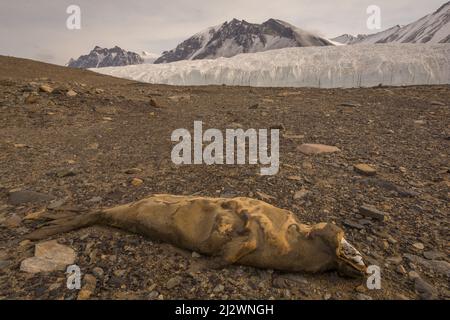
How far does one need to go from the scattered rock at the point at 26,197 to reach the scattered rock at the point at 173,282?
8.03ft

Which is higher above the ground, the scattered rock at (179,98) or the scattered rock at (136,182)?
the scattered rock at (179,98)

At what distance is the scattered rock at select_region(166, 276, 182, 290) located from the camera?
8.83 ft

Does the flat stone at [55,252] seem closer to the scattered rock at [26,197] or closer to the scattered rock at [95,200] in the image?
the scattered rock at [95,200]

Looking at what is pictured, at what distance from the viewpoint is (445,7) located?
160 metres

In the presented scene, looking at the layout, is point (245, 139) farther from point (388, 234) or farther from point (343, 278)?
point (343, 278)

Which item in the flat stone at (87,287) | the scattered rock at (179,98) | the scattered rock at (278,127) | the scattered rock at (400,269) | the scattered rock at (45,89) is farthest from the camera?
the scattered rock at (179,98)

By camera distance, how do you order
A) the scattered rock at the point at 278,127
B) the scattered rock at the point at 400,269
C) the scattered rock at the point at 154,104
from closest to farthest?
the scattered rock at the point at 400,269 → the scattered rock at the point at 278,127 → the scattered rock at the point at 154,104

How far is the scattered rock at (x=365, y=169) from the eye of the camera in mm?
5094

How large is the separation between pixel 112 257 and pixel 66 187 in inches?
83.0

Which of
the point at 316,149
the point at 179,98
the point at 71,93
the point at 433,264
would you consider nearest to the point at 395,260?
the point at 433,264

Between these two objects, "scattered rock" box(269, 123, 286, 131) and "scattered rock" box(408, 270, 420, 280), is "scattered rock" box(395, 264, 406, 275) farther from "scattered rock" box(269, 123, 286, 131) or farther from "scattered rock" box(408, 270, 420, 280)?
"scattered rock" box(269, 123, 286, 131)

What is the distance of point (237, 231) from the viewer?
304cm

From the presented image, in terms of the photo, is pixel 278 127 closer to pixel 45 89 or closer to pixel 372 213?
pixel 372 213

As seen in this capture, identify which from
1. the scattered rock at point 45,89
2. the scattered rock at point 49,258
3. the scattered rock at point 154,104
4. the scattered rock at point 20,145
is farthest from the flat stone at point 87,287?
the scattered rock at point 45,89
